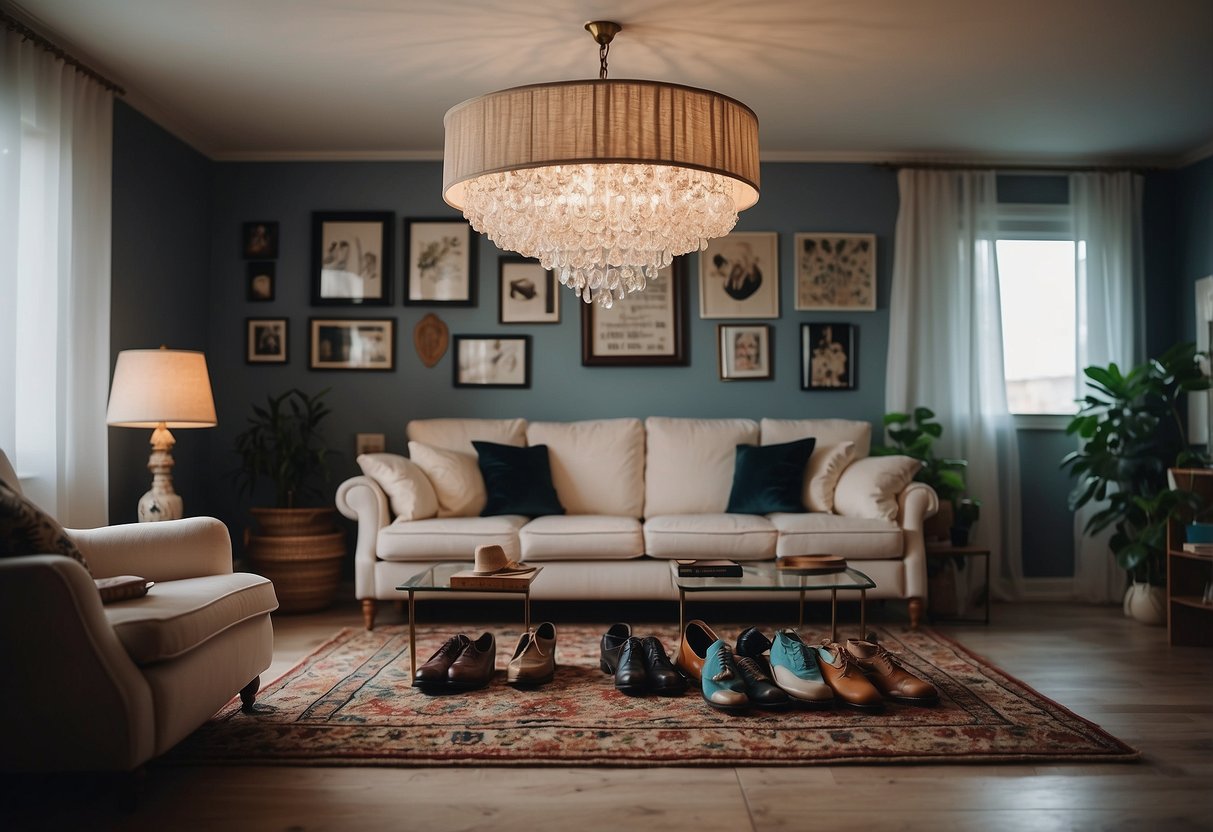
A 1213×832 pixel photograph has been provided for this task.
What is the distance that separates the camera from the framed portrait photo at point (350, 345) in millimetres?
5109

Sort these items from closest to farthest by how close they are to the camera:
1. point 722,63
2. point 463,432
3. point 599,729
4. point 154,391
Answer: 1. point 599,729
2. point 154,391
3. point 722,63
4. point 463,432

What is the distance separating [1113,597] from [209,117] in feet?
17.7

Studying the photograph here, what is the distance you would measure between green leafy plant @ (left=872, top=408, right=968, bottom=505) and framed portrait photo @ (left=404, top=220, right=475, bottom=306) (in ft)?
7.99

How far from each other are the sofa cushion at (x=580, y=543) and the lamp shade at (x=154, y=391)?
1515mm

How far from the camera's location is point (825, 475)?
4480 millimetres

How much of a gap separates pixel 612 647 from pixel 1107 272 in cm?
376

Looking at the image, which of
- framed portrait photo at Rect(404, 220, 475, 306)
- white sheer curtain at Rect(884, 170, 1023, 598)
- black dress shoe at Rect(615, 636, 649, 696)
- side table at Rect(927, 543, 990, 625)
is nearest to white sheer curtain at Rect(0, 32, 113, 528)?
framed portrait photo at Rect(404, 220, 475, 306)

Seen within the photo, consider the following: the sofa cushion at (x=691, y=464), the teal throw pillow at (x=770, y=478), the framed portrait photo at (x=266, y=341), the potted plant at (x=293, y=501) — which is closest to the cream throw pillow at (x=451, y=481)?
the potted plant at (x=293, y=501)

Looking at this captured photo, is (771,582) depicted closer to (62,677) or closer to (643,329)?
(62,677)

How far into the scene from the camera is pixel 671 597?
4.05 meters

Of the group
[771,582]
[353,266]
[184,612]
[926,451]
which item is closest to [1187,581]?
[926,451]

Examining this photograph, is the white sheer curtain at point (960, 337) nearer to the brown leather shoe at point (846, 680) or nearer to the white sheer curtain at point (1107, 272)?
the white sheer curtain at point (1107, 272)

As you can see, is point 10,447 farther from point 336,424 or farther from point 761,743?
point 761,743

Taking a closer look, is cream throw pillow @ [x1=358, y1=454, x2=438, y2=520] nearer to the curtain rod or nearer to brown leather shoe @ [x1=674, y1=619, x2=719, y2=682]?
brown leather shoe @ [x1=674, y1=619, x2=719, y2=682]
